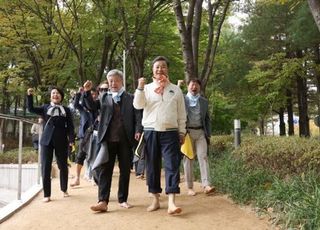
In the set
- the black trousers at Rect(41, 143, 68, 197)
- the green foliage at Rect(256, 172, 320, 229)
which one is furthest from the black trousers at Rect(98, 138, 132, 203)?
the green foliage at Rect(256, 172, 320, 229)

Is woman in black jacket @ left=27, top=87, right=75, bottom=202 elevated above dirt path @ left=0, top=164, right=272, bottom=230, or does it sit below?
above

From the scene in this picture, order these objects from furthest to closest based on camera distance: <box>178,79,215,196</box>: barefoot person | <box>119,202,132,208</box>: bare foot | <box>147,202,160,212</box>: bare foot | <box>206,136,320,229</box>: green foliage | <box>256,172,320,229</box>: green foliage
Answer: <box>178,79,215,196</box>: barefoot person → <box>119,202,132,208</box>: bare foot → <box>147,202,160,212</box>: bare foot → <box>206,136,320,229</box>: green foliage → <box>256,172,320,229</box>: green foliage

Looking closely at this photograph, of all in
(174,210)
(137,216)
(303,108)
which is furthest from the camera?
(303,108)

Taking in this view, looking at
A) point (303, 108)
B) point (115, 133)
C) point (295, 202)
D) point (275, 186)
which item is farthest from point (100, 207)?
point (303, 108)

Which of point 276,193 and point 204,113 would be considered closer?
point 276,193

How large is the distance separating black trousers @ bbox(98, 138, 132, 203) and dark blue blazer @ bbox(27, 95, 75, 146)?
1141mm

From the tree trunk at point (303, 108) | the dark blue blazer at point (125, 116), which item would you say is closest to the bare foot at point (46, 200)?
the dark blue blazer at point (125, 116)

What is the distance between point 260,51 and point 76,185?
52.3 feet

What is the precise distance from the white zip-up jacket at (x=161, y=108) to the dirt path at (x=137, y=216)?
0.99 m

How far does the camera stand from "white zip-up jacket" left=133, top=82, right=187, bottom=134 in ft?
16.5

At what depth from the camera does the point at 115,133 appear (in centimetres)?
526

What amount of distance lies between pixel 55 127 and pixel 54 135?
0.12 m

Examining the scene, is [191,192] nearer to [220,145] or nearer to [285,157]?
[285,157]

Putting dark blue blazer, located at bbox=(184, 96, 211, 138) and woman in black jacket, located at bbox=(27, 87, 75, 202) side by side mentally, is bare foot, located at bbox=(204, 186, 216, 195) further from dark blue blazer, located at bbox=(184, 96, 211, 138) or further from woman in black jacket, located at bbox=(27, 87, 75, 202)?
woman in black jacket, located at bbox=(27, 87, 75, 202)
